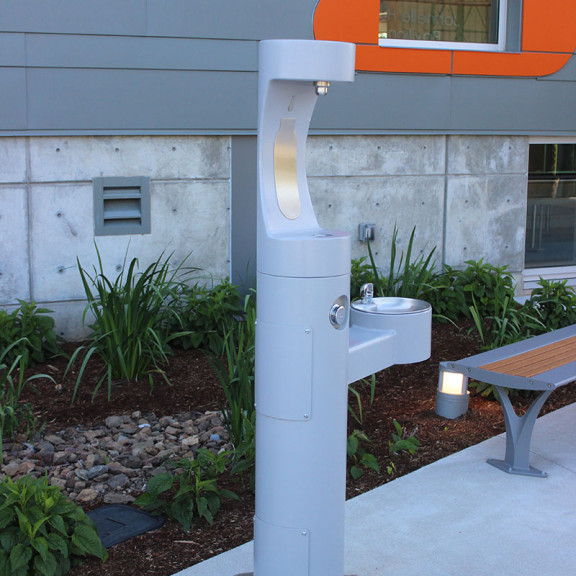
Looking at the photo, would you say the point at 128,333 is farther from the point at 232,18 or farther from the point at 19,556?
the point at 232,18

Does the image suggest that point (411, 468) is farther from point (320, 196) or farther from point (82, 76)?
point (82, 76)

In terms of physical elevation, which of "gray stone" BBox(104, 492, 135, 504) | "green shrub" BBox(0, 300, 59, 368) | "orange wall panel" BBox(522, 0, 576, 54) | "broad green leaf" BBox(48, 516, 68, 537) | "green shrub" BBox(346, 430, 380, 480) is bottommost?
"gray stone" BBox(104, 492, 135, 504)

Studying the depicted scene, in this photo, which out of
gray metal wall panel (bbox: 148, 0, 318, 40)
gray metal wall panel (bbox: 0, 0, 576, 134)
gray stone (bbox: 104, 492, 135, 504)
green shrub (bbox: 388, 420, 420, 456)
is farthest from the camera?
gray metal wall panel (bbox: 148, 0, 318, 40)

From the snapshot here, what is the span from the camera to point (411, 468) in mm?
4066

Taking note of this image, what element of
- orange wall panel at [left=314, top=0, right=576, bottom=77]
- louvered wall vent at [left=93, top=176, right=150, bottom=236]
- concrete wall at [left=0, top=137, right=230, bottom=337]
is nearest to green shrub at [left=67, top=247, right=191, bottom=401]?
concrete wall at [left=0, top=137, right=230, bottom=337]

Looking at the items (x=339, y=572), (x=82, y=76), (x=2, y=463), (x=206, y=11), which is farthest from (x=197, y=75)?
(x=339, y=572)

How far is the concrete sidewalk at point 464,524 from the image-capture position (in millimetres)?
3191

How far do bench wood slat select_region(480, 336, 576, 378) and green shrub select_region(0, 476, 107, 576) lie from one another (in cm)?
203

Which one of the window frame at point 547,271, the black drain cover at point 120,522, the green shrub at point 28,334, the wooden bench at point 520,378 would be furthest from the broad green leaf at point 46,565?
the window frame at point 547,271

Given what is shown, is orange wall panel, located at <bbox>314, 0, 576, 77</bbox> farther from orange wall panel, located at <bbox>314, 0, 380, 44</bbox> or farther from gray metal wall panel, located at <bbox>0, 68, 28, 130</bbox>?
gray metal wall panel, located at <bbox>0, 68, 28, 130</bbox>

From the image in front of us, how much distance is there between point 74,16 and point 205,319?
2194 mm

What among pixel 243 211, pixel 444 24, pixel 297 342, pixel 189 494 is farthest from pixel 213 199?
pixel 297 342

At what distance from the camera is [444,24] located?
7.12m

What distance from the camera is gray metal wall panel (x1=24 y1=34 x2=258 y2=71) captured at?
5.61m
